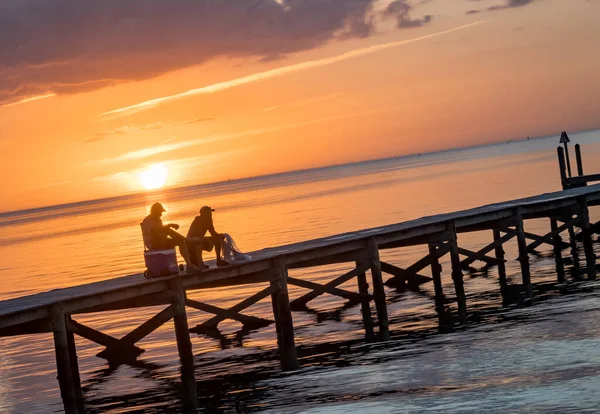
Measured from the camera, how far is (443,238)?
89.1ft

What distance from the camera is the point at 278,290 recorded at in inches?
882

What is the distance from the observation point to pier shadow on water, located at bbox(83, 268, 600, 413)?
16.1 m

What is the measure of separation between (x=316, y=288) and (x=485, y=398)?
10652 millimetres

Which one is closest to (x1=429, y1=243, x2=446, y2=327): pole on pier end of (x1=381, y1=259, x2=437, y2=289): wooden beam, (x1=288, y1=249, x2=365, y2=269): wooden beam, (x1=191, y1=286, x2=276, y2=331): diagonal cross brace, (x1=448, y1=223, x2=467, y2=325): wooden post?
(x1=448, y1=223, x2=467, y2=325): wooden post

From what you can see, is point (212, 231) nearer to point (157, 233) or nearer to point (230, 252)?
point (230, 252)

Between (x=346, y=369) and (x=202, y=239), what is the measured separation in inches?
172

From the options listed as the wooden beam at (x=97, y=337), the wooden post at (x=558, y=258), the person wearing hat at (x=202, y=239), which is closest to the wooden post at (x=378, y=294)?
the person wearing hat at (x=202, y=239)

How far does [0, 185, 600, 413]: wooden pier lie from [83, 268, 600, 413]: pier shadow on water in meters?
0.35

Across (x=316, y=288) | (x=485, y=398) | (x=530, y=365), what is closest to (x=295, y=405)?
(x=485, y=398)


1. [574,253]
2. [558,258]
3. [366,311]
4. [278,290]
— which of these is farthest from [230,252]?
[574,253]

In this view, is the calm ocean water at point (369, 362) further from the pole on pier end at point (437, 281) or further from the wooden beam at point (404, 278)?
the wooden beam at point (404, 278)

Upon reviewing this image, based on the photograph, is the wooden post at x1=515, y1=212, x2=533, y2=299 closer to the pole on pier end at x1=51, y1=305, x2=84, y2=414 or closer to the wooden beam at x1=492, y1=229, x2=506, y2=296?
the wooden beam at x1=492, y1=229, x2=506, y2=296

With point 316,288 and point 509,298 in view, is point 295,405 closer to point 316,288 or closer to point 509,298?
point 316,288

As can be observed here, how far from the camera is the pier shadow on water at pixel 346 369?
16.1 metres
